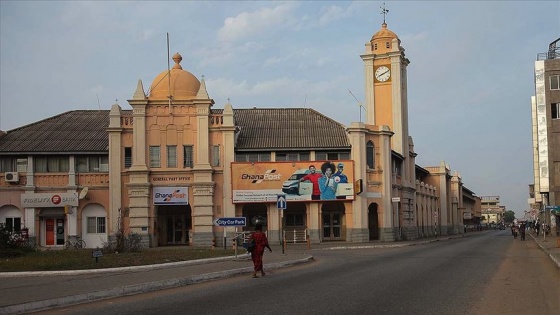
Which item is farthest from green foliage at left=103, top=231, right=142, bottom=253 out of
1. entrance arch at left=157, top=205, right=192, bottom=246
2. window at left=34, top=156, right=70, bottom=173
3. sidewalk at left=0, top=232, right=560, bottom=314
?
window at left=34, top=156, right=70, bottom=173

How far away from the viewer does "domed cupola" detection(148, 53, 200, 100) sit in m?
48.3

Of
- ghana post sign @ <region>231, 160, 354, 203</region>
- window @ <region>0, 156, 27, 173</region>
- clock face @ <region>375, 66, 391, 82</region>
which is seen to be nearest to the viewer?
ghana post sign @ <region>231, 160, 354, 203</region>

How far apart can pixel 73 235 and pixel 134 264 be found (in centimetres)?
2609

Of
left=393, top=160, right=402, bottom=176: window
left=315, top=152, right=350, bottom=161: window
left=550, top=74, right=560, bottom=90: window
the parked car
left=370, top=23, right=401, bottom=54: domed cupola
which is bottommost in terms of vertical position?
the parked car

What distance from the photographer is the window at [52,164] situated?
157 ft

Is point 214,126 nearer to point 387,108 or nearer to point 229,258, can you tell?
point 387,108

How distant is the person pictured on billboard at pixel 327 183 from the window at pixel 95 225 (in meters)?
15.9

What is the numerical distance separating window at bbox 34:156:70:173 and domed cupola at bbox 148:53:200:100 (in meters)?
7.72

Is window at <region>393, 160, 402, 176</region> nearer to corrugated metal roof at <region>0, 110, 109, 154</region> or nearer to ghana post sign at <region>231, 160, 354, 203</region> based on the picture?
ghana post sign at <region>231, 160, 354, 203</region>

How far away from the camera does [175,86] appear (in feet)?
159

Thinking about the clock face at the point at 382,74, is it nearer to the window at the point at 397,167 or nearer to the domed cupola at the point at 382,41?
the domed cupola at the point at 382,41

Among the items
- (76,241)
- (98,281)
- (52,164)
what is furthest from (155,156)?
(98,281)

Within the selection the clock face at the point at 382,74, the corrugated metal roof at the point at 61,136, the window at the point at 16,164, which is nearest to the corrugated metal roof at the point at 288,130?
the clock face at the point at 382,74

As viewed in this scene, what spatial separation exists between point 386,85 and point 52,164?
1085 inches
